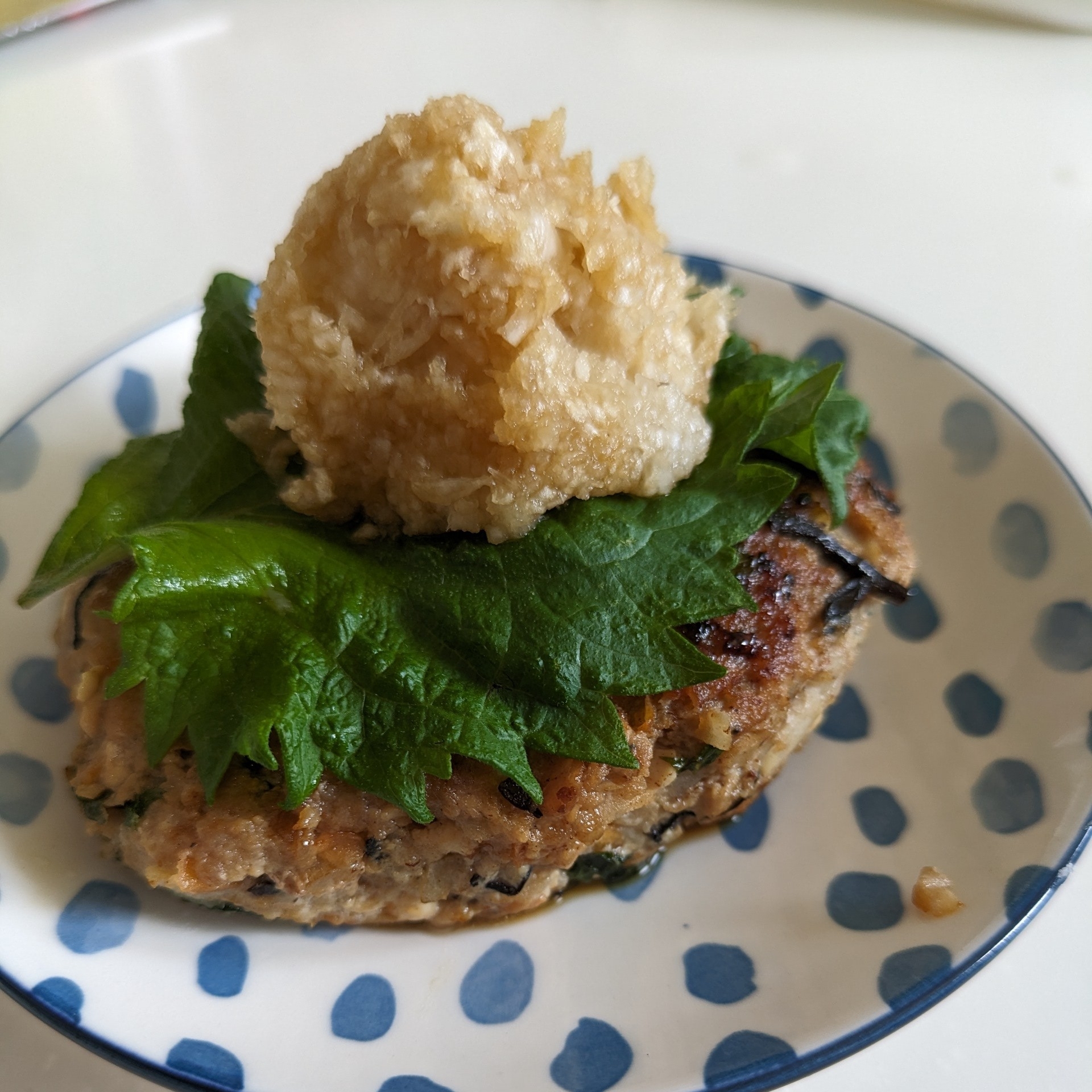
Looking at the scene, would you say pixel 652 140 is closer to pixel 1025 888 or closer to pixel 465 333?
pixel 465 333

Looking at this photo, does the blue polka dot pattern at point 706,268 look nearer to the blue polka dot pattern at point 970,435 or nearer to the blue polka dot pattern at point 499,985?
the blue polka dot pattern at point 970,435

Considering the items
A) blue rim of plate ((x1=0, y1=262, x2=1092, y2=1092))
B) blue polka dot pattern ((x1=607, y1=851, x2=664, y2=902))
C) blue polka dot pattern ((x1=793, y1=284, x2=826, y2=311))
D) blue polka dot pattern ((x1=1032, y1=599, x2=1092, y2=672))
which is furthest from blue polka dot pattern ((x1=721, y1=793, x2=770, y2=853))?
blue polka dot pattern ((x1=793, y1=284, x2=826, y2=311))

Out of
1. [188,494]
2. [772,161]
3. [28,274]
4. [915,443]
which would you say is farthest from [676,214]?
[188,494]

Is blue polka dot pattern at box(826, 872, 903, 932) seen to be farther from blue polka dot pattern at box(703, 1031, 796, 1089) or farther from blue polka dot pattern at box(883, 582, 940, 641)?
blue polka dot pattern at box(883, 582, 940, 641)

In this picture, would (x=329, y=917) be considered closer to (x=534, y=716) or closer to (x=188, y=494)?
(x=534, y=716)

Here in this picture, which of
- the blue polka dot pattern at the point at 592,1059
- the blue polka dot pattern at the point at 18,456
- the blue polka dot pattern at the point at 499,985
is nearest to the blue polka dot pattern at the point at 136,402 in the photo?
the blue polka dot pattern at the point at 18,456

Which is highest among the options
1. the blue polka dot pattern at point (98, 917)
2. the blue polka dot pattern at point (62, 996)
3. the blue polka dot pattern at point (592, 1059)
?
the blue polka dot pattern at point (62, 996)
